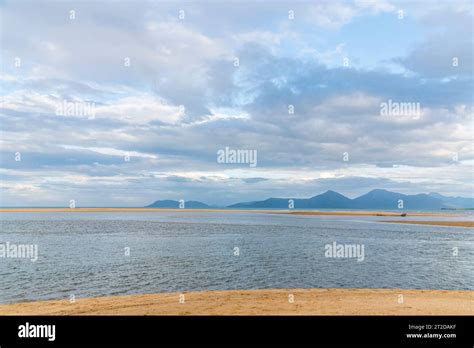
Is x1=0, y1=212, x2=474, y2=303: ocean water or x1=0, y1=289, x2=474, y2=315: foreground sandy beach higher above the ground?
x1=0, y1=289, x2=474, y2=315: foreground sandy beach

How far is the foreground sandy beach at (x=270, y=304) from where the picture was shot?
18766 millimetres

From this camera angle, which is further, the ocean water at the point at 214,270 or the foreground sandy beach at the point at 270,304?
the ocean water at the point at 214,270

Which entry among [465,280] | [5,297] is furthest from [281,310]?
[465,280]

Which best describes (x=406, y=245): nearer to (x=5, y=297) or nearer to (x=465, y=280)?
(x=465, y=280)

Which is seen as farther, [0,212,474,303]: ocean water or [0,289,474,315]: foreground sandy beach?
[0,212,474,303]: ocean water

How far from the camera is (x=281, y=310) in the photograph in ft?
62.7

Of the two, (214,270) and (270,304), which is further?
(214,270)

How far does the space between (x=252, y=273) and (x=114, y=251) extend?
24.4 meters

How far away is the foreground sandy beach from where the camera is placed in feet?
61.6

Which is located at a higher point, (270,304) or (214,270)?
(270,304)

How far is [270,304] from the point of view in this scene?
67.5ft

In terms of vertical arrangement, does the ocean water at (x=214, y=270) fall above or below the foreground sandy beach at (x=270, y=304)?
below
